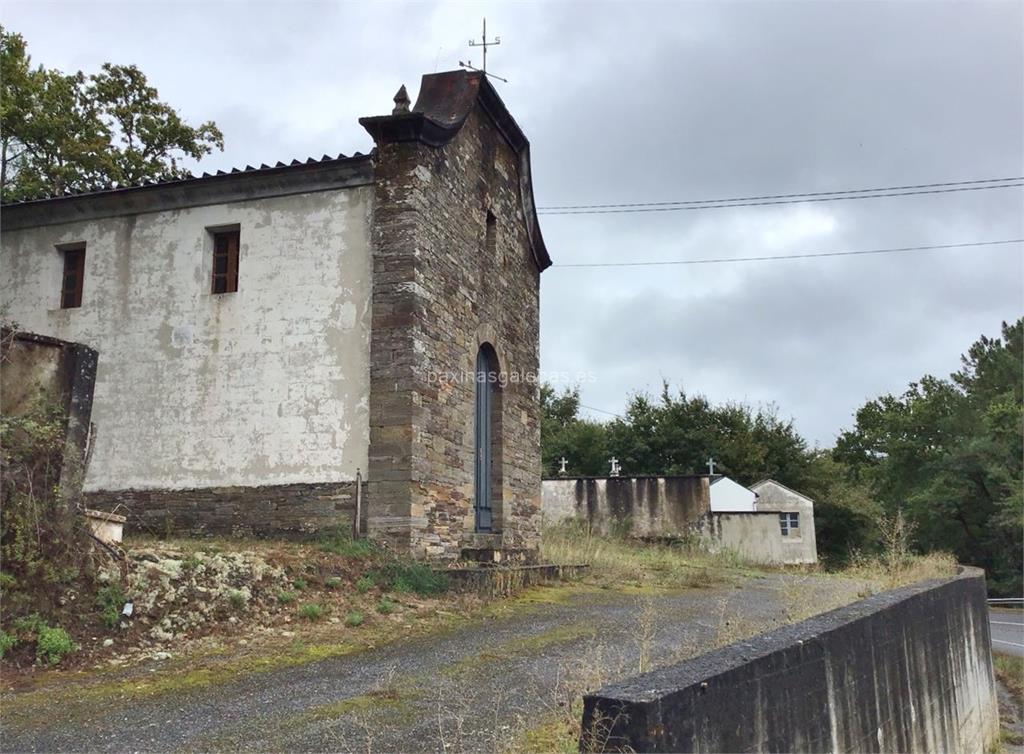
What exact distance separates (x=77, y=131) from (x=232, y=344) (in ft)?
38.1

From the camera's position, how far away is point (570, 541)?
2003 cm

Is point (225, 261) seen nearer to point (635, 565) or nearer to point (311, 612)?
point (311, 612)

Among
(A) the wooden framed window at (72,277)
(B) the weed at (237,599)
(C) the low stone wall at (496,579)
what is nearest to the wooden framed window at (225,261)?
(A) the wooden framed window at (72,277)

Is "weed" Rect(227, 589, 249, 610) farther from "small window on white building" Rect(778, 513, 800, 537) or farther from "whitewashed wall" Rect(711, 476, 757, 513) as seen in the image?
"small window on white building" Rect(778, 513, 800, 537)

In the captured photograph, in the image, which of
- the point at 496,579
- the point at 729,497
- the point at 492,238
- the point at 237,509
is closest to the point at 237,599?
the point at 237,509

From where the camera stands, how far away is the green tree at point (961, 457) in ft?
114

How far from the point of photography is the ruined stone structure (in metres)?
11.3

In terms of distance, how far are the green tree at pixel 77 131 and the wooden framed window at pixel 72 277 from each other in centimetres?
633

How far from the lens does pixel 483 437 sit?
14.0 metres

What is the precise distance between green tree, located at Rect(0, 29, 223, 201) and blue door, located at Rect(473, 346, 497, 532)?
11157 millimetres

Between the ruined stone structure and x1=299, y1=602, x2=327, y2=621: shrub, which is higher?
the ruined stone structure

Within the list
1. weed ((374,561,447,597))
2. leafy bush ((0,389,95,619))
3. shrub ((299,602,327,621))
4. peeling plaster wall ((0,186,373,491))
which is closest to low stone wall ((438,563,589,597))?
weed ((374,561,447,597))

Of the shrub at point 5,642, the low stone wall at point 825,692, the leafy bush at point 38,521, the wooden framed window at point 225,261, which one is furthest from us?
the wooden framed window at point 225,261

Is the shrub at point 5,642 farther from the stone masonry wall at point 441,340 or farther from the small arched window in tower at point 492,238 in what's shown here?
the small arched window in tower at point 492,238
